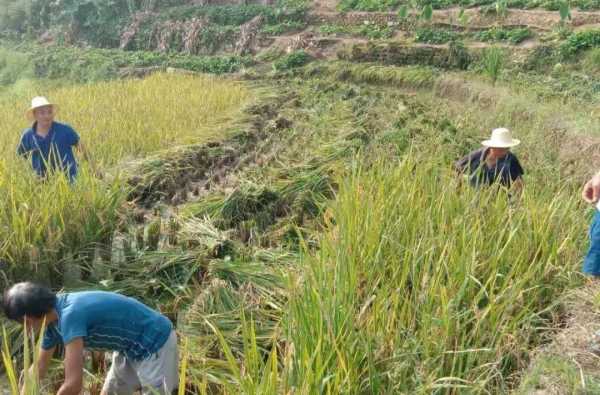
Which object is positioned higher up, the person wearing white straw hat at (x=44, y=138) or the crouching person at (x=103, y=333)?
the person wearing white straw hat at (x=44, y=138)

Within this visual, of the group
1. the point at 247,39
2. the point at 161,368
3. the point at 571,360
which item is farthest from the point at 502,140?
the point at 247,39

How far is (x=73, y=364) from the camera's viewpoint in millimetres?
1804

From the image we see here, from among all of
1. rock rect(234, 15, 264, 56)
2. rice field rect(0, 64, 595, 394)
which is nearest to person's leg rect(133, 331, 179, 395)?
rice field rect(0, 64, 595, 394)

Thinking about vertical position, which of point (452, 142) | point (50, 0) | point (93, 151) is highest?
point (50, 0)

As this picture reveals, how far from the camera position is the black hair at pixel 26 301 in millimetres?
1708

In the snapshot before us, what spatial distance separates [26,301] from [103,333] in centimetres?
33

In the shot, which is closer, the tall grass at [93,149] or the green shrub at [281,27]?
the tall grass at [93,149]

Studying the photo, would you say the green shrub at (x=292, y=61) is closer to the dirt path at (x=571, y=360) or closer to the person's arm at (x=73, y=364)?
the dirt path at (x=571, y=360)

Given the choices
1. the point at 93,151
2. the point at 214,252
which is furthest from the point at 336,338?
the point at 93,151

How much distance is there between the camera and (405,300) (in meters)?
2.00

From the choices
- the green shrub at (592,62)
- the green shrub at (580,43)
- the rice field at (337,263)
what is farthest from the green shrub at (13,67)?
the green shrub at (592,62)

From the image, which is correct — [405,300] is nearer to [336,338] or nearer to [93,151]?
[336,338]

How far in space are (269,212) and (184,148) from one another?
1.62 metres

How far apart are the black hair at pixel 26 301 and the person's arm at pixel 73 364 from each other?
0.16 m
